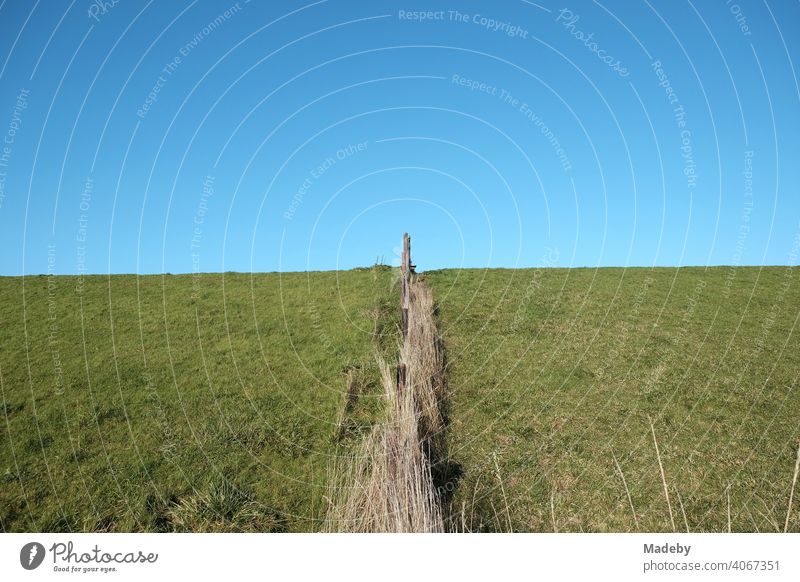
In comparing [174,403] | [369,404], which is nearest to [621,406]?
[369,404]

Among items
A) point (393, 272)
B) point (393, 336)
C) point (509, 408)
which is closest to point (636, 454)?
point (509, 408)

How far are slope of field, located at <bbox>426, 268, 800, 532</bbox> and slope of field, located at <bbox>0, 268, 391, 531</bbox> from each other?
9.45 feet

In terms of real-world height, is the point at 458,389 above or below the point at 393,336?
below

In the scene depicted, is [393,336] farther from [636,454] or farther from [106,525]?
[106,525]

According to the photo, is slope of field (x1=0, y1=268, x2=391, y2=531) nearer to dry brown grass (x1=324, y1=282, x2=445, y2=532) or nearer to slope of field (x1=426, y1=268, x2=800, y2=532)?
dry brown grass (x1=324, y1=282, x2=445, y2=532)

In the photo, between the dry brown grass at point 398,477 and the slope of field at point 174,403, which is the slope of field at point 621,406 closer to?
the dry brown grass at point 398,477

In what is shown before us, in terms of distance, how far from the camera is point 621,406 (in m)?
11.7

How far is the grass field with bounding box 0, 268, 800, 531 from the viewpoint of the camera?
798cm

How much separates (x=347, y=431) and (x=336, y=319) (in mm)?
8461

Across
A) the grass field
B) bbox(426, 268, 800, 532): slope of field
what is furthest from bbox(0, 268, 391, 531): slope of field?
bbox(426, 268, 800, 532): slope of field

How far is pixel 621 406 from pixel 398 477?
25.1ft

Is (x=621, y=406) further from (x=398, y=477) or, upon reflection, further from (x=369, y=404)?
(x=398, y=477)

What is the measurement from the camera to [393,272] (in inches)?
963

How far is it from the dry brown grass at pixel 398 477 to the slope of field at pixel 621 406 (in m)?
0.50
